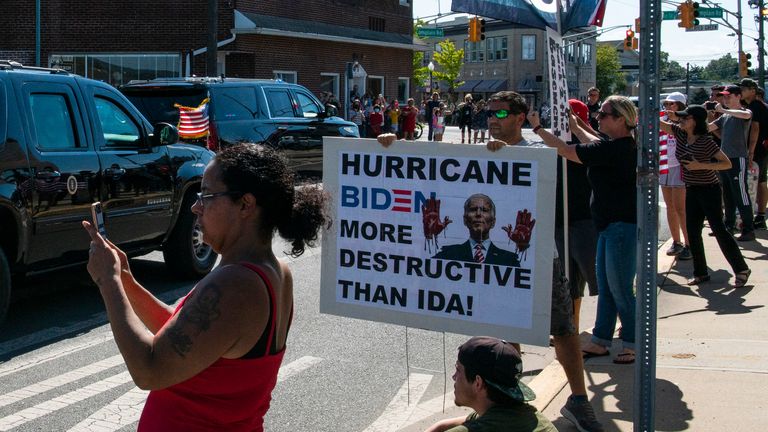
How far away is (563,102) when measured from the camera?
18.7 ft

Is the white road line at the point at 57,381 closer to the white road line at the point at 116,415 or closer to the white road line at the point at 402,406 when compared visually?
the white road line at the point at 116,415

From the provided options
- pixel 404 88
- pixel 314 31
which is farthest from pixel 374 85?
pixel 314 31

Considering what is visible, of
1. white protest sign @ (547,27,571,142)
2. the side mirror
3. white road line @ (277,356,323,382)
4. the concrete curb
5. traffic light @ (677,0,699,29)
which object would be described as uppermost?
traffic light @ (677,0,699,29)

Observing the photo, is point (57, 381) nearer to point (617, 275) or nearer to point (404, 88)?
point (617, 275)

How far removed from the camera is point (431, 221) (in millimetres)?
4711

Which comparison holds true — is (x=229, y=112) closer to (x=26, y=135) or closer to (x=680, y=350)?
(x=26, y=135)

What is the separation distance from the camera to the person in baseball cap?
329 centimetres

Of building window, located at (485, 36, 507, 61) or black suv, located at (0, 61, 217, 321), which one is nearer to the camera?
black suv, located at (0, 61, 217, 321)

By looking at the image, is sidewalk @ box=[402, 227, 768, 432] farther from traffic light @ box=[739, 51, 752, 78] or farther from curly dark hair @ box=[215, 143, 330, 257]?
traffic light @ box=[739, 51, 752, 78]

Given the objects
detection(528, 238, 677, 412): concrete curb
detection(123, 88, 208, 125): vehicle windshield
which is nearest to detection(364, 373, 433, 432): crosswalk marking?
detection(528, 238, 677, 412): concrete curb

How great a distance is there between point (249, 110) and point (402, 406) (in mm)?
9717

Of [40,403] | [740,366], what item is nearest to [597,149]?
[740,366]

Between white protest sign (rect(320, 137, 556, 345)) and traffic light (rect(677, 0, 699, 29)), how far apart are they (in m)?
30.6

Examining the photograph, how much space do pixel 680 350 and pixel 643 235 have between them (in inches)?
121
